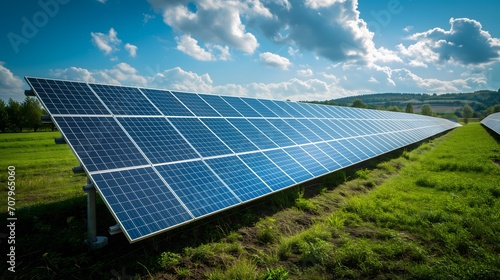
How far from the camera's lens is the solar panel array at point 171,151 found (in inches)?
226

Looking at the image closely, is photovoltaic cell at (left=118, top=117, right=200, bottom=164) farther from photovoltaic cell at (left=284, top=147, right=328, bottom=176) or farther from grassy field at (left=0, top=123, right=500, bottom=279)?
photovoltaic cell at (left=284, top=147, right=328, bottom=176)

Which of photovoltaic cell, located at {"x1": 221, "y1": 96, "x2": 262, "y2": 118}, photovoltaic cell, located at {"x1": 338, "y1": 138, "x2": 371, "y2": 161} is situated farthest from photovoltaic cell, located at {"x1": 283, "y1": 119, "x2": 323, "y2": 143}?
photovoltaic cell, located at {"x1": 221, "y1": 96, "x2": 262, "y2": 118}

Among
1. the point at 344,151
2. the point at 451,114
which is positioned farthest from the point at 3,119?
the point at 451,114

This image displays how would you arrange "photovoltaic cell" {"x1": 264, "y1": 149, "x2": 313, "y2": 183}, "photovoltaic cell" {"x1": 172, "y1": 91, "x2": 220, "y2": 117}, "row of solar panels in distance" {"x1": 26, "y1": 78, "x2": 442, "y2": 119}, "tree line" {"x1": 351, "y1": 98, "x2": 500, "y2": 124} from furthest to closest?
1. "tree line" {"x1": 351, "y1": 98, "x2": 500, "y2": 124}
2. "photovoltaic cell" {"x1": 172, "y1": 91, "x2": 220, "y2": 117}
3. "photovoltaic cell" {"x1": 264, "y1": 149, "x2": 313, "y2": 183}
4. "row of solar panels in distance" {"x1": 26, "y1": 78, "x2": 442, "y2": 119}

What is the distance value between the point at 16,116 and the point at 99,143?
75249mm

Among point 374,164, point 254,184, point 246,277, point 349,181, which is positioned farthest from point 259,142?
point 374,164

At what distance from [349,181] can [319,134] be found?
325 centimetres

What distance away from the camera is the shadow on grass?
5.17 metres

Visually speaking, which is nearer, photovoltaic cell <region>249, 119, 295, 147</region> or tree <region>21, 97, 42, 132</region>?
photovoltaic cell <region>249, 119, 295, 147</region>

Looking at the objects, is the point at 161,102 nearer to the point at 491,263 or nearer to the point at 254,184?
A: the point at 254,184

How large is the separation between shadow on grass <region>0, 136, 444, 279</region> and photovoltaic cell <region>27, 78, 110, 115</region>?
307cm

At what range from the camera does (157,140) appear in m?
7.68

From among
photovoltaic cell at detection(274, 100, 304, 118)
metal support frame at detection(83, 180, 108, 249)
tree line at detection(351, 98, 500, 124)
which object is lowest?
metal support frame at detection(83, 180, 108, 249)

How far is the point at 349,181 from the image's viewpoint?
1239 centimetres
